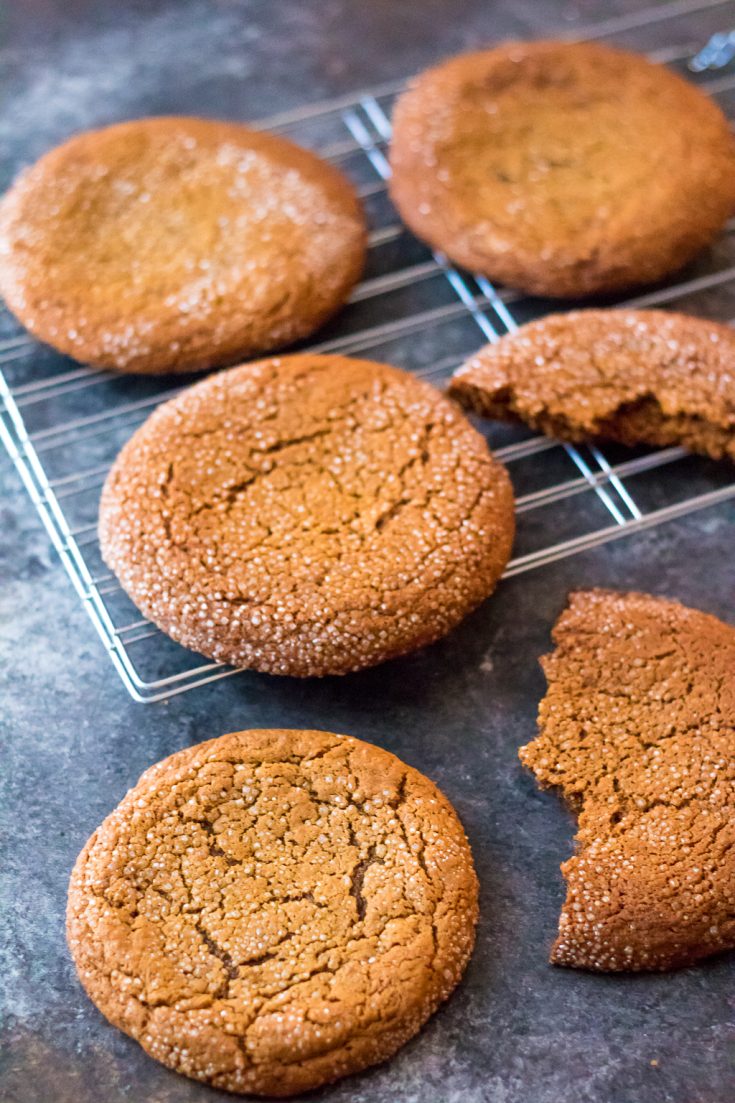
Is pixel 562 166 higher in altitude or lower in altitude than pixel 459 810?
higher

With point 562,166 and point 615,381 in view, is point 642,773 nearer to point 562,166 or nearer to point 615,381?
point 615,381

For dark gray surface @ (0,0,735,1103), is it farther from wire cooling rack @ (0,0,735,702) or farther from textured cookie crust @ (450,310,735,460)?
textured cookie crust @ (450,310,735,460)

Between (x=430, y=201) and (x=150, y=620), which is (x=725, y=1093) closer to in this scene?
(x=150, y=620)

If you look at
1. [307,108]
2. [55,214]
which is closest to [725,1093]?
[55,214]

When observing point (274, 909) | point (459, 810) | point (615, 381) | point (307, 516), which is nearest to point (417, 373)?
point (615, 381)

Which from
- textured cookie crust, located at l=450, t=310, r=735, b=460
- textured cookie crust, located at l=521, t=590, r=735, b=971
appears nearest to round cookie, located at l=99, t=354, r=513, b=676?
textured cookie crust, located at l=450, t=310, r=735, b=460
